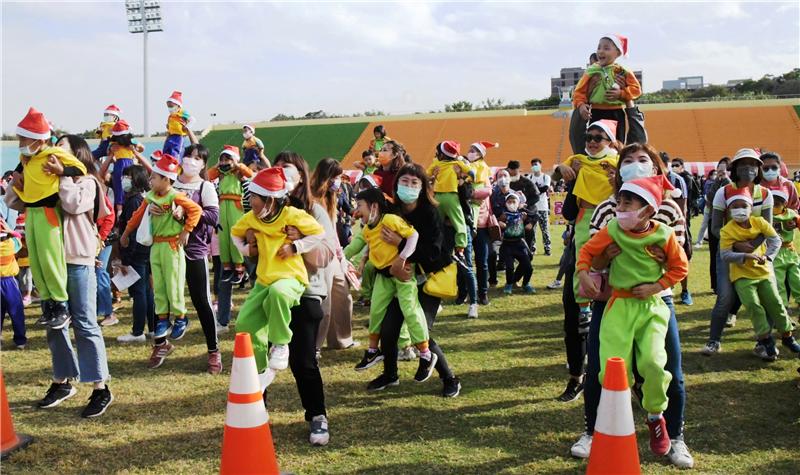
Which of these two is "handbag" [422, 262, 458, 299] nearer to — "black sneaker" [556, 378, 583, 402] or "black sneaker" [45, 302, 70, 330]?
"black sneaker" [556, 378, 583, 402]

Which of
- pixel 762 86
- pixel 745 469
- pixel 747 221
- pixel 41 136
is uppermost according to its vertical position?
pixel 762 86

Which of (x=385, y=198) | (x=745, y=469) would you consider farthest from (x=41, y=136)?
(x=745, y=469)

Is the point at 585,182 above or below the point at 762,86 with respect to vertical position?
below

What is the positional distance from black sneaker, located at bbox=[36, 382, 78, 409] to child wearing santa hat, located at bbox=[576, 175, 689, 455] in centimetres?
415

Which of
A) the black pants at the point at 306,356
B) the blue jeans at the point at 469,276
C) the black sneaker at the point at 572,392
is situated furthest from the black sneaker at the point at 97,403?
the blue jeans at the point at 469,276

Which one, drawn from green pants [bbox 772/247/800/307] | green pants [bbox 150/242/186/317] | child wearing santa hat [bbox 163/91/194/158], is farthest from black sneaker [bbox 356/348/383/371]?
child wearing santa hat [bbox 163/91/194/158]

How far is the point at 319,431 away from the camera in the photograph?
4.69 m

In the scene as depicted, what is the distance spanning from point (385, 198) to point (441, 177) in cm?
250

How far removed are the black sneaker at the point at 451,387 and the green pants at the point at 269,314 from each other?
159 centimetres

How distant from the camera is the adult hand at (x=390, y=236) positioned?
5.52 m

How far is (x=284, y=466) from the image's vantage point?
4324 millimetres

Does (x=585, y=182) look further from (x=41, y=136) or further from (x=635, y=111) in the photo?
(x=41, y=136)

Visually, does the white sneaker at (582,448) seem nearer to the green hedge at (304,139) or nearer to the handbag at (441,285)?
the handbag at (441,285)

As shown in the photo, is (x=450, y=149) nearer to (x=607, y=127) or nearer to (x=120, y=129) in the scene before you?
(x=607, y=127)
